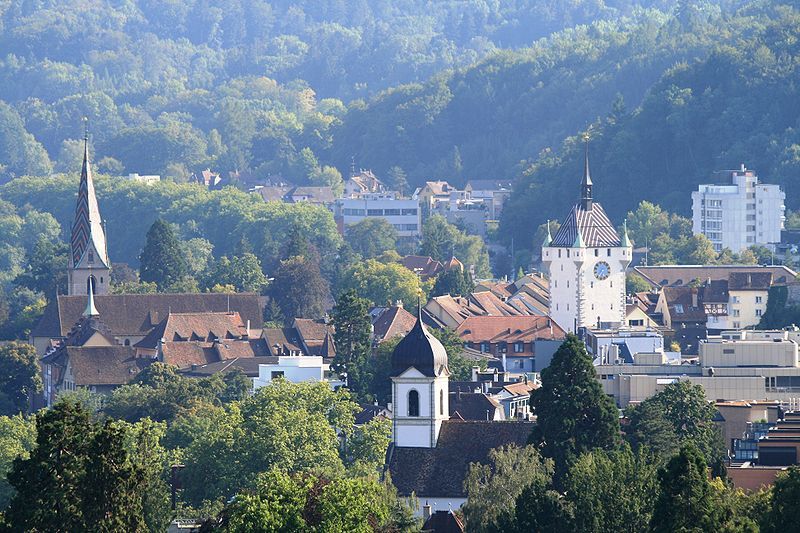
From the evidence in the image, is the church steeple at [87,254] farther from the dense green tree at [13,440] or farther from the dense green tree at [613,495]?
the dense green tree at [613,495]

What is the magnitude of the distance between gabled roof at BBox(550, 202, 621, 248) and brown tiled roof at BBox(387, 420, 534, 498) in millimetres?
45299

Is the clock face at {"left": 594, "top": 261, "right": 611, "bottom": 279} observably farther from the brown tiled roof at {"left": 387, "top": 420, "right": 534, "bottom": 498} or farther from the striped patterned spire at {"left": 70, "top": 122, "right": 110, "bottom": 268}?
the brown tiled roof at {"left": 387, "top": 420, "right": 534, "bottom": 498}

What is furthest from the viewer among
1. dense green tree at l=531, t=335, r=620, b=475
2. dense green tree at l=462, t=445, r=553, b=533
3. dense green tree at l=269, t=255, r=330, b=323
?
dense green tree at l=269, t=255, r=330, b=323

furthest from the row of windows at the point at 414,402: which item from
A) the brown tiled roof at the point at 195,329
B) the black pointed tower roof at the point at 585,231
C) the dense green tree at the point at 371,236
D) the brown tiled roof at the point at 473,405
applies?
the dense green tree at the point at 371,236

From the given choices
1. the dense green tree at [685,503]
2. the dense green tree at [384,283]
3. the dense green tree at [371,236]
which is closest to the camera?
the dense green tree at [685,503]

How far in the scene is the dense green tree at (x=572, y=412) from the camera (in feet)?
202

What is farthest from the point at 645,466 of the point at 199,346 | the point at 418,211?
the point at 418,211

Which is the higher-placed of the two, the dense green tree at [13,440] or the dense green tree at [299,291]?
the dense green tree at [299,291]

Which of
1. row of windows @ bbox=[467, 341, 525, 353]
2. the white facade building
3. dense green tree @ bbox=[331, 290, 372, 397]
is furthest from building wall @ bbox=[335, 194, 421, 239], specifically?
the white facade building

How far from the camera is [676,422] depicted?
68.3m

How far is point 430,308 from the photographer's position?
108750mm

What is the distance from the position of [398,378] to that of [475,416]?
1040cm

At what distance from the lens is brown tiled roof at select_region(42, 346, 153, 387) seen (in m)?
99.0

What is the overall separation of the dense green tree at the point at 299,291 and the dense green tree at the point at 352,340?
2961 cm
